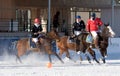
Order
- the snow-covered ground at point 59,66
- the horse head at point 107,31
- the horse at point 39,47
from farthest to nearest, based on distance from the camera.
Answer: the horse head at point 107,31 < the horse at point 39,47 < the snow-covered ground at point 59,66

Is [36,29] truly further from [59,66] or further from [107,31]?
[107,31]

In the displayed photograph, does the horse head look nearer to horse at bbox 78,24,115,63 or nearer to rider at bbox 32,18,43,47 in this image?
horse at bbox 78,24,115,63

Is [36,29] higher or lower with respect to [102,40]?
higher

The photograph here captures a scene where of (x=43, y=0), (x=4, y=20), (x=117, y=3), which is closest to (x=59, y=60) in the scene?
(x=4, y=20)

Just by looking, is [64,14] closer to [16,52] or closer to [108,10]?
[108,10]

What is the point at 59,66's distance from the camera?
18359 millimetres

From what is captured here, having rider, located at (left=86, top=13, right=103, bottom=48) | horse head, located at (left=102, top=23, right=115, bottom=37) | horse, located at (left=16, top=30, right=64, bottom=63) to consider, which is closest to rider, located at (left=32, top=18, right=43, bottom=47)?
horse, located at (left=16, top=30, right=64, bottom=63)

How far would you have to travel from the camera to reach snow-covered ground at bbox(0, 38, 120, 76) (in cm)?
1537

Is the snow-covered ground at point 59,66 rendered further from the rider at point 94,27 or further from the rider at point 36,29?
the rider at point 36,29

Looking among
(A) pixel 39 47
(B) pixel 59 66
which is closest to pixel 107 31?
(B) pixel 59 66

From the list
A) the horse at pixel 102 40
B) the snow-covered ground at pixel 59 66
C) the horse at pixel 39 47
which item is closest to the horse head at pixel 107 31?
the horse at pixel 102 40

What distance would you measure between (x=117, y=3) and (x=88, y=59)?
19067mm

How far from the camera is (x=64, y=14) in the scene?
44.1 meters

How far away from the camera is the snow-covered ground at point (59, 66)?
605 inches
